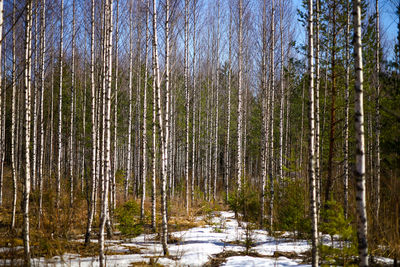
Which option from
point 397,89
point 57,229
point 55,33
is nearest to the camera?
point 397,89

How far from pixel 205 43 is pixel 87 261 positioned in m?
15.4

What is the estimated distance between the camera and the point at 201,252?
262 inches

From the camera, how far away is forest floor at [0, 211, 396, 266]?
564 centimetres

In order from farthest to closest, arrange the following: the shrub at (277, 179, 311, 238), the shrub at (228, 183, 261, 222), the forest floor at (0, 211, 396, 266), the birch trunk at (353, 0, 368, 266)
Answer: the shrub at (228, 183, 261, 222), the shrub at (277, 179, 311, 238), the forest floor at (0, 211, 396, 266), the birch trunk at (353, 0, 368, 266)

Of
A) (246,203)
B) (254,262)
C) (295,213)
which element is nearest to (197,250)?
(254,262)

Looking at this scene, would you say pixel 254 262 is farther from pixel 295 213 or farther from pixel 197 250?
pixel 295 213

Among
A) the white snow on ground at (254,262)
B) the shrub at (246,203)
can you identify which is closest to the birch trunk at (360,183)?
the white snow on ground at (254,262)

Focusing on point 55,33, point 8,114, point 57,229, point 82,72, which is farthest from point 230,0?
point 8,114

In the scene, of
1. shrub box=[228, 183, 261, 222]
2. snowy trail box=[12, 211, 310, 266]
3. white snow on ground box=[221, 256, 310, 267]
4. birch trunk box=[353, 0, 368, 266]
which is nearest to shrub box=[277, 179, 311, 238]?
snowy trail box=[12, 211, 310, 266]

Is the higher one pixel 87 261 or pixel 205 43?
pixel 205 43

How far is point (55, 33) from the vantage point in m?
12.3

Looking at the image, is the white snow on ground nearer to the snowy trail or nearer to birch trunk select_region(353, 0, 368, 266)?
the snowy trail

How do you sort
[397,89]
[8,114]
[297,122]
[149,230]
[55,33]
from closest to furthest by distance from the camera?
[397,89] < [149,230] < [55,33] < [297,122] < [8,114]

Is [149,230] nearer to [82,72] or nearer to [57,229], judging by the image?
[57,229]
